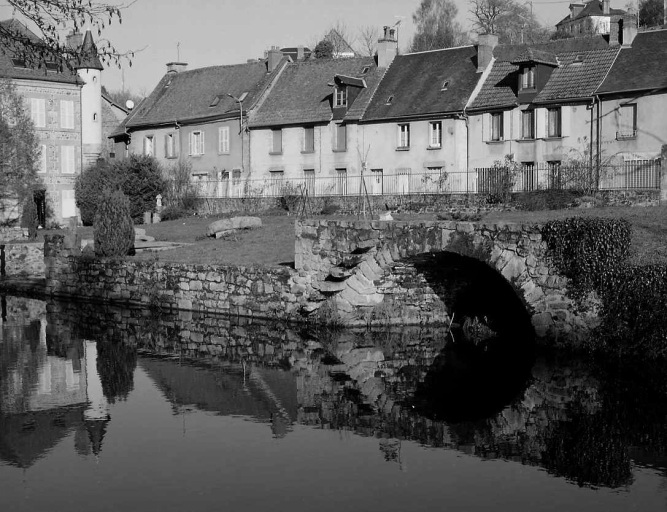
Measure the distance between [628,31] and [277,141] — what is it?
18.0 m

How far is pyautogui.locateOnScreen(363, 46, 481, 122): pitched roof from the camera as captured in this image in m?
42.2

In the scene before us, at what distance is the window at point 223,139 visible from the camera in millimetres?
49441

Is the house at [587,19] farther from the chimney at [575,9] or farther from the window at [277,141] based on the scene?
the window at [277,141]

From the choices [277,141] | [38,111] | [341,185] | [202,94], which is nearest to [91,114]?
[38,111]

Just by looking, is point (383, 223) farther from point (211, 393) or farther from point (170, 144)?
point (170, 144)

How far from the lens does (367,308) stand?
19188 millimetres

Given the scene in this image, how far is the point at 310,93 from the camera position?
47.7 meters

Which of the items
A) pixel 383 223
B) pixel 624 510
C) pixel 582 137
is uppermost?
pixel 582 137

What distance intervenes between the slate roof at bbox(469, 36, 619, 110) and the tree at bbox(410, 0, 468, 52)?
2204 cm

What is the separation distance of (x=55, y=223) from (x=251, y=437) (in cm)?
4368

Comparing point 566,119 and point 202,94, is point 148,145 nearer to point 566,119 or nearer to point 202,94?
point 202,94

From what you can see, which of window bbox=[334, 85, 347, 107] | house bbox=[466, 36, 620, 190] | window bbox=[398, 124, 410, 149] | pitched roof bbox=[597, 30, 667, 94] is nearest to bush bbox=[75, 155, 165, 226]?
window bbox=[334, 85, 347, 107]

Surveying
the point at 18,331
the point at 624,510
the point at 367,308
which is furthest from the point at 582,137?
the point at 624,510

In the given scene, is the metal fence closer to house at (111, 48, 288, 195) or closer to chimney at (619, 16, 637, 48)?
house at (111, 48, 288, 195)
